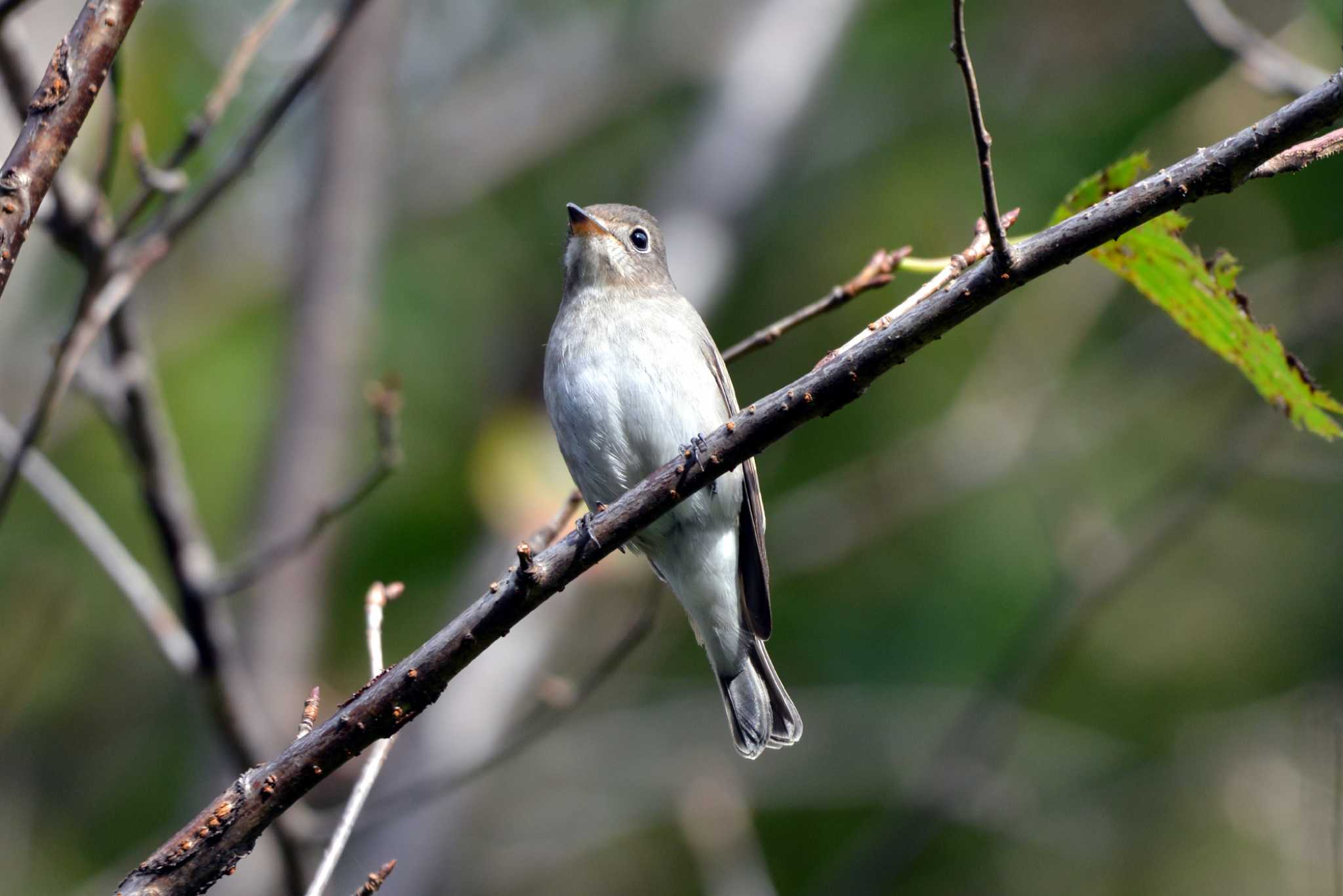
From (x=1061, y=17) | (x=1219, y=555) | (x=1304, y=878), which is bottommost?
(x=1304, y=878)

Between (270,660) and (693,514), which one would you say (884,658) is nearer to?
(270,660)

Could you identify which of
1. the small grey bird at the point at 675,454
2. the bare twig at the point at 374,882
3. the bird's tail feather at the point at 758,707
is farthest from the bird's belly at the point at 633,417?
the bare twig at the point at 374,882

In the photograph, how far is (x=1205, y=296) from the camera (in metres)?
2.54

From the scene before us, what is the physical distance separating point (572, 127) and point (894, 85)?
256 centimetres

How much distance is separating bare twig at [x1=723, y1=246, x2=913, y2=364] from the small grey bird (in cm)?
105

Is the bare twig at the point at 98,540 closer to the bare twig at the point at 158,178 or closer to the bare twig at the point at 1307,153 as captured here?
the bare twig at the point at 158,178

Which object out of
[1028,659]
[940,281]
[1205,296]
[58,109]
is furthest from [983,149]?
[1028,659]

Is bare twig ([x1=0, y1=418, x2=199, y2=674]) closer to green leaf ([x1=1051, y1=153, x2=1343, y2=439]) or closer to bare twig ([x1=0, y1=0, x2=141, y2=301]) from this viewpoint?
bare twig ([x1=0, y1=0, x2=141, y2=301])

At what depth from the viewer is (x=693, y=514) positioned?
4258 mm

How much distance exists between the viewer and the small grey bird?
162 inches

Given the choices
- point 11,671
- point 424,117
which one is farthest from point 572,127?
point 11,671

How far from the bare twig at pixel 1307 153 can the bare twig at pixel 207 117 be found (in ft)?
7.57

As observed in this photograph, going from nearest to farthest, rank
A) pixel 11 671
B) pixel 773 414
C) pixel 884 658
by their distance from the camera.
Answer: pixel 773 414
pixel 11 671
pixel 884 658

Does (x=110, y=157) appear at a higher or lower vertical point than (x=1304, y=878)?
higher
